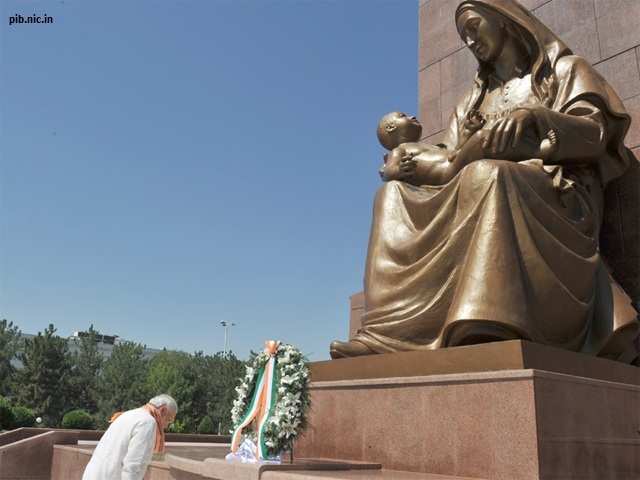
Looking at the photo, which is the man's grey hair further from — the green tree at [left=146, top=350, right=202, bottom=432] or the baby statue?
the green tree at [left=146, top=350, right=202, bottom=432]

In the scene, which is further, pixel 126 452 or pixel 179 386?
pixel 179 386

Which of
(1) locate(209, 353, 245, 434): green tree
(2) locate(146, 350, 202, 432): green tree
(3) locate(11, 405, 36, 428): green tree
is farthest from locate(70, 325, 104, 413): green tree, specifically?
(3) locate(11, 405, 36, 428): green tree

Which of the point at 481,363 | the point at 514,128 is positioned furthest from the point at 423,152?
the point at 481,363

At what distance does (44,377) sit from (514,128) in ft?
138

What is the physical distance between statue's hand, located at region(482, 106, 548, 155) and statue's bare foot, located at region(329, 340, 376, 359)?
1.89 metres

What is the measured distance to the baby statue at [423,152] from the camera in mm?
5309

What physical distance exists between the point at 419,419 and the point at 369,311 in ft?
3.92

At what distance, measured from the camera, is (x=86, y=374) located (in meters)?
45.8

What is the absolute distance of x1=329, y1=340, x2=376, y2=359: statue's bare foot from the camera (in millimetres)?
5137

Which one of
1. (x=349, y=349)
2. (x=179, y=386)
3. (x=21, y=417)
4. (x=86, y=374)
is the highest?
(x=86, y=374)

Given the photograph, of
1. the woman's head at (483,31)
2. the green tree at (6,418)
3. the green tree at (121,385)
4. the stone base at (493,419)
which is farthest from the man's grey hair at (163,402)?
the green tree at (121,385)

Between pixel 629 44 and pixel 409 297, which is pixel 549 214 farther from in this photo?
pixel 629 44

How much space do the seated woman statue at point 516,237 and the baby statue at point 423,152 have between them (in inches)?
2.0

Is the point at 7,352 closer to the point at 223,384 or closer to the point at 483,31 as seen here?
the point at 223,384
